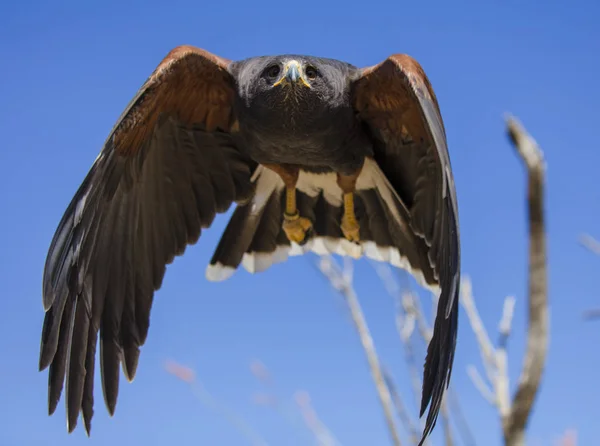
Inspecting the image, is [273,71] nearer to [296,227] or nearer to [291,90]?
[291,90]

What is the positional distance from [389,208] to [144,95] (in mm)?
2052

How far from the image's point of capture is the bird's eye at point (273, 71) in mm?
4879

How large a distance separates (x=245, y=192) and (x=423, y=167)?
1.32 m

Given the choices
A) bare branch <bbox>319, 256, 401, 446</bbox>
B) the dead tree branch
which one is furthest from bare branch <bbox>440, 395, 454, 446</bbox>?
the dead tree branch

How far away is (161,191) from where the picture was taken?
5.61m

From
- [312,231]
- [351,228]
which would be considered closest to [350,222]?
[351,228]

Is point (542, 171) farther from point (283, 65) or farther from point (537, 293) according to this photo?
point (283, 65)

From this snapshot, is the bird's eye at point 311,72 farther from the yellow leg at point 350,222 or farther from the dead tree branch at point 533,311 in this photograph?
the dead tree branch at point 533,311

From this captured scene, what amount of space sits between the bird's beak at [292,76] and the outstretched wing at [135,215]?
0.48 metres

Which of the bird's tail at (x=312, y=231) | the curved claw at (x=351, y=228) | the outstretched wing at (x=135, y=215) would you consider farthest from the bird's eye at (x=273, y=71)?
the curved claw at (x=351, y=228)

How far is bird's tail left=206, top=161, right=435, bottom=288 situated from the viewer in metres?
5.88

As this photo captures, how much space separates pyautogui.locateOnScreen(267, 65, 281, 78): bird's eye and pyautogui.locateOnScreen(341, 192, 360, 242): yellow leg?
1.28 meters

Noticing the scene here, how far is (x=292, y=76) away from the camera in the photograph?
475 cm

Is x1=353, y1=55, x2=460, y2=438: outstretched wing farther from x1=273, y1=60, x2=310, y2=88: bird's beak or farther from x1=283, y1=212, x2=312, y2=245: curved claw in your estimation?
x1=283, y1=212, x2=312, y2=245: curved claw
